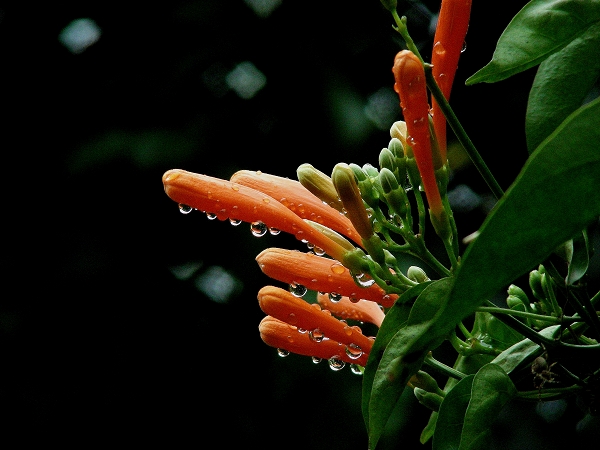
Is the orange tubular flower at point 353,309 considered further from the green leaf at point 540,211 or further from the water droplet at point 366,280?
the green leaf at point 540,211

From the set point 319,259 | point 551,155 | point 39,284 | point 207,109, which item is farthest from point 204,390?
point 551,155

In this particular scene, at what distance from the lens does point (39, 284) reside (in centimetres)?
193

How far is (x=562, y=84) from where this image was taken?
637 mm

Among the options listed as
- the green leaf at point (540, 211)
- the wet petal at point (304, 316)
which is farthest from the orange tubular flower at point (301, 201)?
the green leaf at point (540, 211)

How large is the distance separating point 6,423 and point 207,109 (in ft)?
3.04

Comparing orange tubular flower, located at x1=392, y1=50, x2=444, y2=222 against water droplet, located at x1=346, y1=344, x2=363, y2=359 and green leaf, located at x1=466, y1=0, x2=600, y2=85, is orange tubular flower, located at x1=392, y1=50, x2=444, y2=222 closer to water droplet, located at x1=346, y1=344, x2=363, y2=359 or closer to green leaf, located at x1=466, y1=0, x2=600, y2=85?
green leaf, located at x1=466, y1=0, x2=600, y2=85

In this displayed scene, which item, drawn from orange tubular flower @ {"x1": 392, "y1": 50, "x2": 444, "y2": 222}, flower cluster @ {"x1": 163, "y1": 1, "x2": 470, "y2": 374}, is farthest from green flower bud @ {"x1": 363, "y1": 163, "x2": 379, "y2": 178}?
orange tubular flower @ {"x1": 392, "y1": 50, "x2": 444, "y2": 222}

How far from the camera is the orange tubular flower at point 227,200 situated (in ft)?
2.78

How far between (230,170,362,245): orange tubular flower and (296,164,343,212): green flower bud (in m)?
0.03

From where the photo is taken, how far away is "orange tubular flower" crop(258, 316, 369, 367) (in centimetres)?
91

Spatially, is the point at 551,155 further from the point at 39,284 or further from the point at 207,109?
the point at 39,284

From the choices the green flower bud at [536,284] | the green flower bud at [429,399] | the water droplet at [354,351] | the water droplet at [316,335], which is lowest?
the green flower bud at [429,399]

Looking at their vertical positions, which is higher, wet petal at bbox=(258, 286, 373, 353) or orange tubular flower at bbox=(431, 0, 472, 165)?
orange tubular flower at bbox=(431, 0, 472, 165)

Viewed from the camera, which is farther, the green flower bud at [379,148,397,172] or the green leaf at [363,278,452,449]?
the green flower bud at [379,148,397,172]
